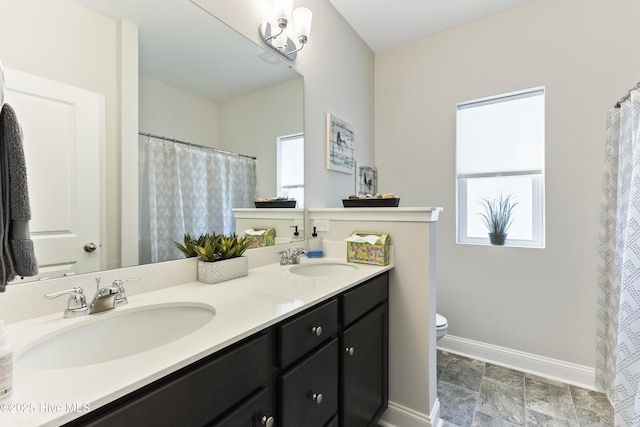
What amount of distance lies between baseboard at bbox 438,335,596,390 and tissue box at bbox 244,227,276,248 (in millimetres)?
1765

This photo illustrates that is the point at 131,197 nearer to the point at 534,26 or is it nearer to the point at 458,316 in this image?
the point at 458,316

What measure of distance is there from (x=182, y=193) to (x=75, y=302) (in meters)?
0.54

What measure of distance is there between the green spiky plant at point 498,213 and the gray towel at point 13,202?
8.36 ft

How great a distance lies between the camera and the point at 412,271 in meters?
1.49

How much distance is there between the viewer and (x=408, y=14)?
2199 millimetres

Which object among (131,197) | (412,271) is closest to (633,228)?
(412,271)

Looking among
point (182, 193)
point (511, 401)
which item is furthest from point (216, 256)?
point (511, 401)

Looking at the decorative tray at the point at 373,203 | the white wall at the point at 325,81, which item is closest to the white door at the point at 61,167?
the white wall at the point at 325,81

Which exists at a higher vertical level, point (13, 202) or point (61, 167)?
point (61, 167)

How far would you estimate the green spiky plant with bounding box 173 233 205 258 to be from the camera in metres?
1.16

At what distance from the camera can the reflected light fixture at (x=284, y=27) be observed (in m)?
1.53

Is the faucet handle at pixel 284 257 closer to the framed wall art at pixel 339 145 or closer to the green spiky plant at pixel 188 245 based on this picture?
the green spiky plant at pixel 188 245

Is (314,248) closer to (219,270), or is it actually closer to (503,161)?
(219,270)

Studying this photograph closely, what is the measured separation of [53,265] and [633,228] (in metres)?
2.31
